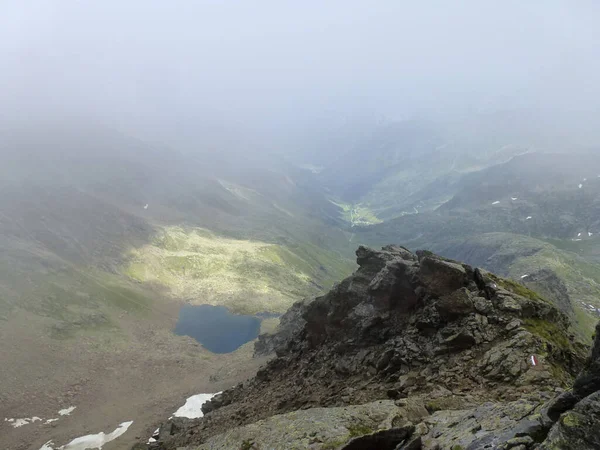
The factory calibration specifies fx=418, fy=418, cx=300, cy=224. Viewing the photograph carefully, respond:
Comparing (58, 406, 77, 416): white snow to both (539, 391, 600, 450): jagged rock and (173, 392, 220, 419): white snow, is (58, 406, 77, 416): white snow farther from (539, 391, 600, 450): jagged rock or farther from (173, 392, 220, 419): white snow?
(539, 391, 600, 450): jagged rock

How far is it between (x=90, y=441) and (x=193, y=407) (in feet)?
55.5

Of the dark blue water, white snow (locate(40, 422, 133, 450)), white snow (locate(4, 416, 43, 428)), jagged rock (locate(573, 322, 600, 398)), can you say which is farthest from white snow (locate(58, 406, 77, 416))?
jagged rock (locate(573, 322, 600, 398))

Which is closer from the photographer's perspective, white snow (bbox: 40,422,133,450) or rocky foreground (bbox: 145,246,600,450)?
rocky foreground (bbox: 145,246,600,450)

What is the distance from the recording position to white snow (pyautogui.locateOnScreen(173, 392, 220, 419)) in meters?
72.4

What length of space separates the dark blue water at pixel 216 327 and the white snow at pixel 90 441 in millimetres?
65490

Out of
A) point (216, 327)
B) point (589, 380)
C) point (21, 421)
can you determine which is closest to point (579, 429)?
point (589, 380)

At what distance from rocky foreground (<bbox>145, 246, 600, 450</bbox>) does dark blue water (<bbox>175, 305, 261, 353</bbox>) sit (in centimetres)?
8341

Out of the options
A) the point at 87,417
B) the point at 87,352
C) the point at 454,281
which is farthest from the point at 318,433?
the point at 87,352

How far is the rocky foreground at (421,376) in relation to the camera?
725 inches

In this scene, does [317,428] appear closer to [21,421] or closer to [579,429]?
[579,429]

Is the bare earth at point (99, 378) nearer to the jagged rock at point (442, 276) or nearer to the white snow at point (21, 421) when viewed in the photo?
the white snow at point (21, 421)

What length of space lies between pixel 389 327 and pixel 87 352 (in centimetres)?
8793

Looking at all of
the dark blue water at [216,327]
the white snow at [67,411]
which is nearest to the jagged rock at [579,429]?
the white snow at [67,411]

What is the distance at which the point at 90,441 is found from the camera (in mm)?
65688
